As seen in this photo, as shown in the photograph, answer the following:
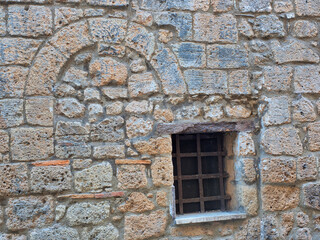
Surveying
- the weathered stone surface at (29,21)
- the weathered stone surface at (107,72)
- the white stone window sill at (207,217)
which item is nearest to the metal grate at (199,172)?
the white stone window sill at (207,217)

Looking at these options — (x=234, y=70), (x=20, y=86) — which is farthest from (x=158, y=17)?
(x=20, y=86)

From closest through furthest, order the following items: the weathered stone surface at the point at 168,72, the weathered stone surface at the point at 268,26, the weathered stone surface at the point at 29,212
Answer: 1. the weathered stone surface at the point at 29,212
2. the weathered stone surface at the point at 168,72
3. the weathered stone surface at the point at 268,26

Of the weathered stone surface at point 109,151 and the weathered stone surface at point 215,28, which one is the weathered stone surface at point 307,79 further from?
the weathered stone surface at point 109,151

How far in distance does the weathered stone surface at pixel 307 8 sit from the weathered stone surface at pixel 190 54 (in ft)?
3.53

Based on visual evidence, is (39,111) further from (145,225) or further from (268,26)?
(268,26)

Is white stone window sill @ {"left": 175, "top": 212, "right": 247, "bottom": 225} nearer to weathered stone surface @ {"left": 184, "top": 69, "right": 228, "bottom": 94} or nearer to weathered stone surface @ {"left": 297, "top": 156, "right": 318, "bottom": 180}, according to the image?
weathered stone surface @ {"left": 297, "top": 156, "right": 318, "bottom": 180}

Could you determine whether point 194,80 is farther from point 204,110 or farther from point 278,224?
point 278,224

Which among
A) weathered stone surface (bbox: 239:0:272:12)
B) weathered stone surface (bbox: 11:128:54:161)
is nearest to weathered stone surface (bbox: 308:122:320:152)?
weathered stone surface (bbox: 239:0:272:12)

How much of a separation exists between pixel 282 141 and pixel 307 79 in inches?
26.6

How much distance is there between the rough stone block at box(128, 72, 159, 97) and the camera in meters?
2.98

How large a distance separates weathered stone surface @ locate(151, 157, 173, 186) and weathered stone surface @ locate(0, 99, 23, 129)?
119cm

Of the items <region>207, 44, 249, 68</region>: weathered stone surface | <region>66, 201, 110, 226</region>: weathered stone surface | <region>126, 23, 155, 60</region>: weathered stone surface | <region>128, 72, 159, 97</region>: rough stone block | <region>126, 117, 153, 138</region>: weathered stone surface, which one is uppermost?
<region>126, 23, 155, 60</region>: weathered stone surface

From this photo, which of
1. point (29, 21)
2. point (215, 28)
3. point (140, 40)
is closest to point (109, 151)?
point (140, 40)

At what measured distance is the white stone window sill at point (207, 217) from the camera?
2.95 meters
